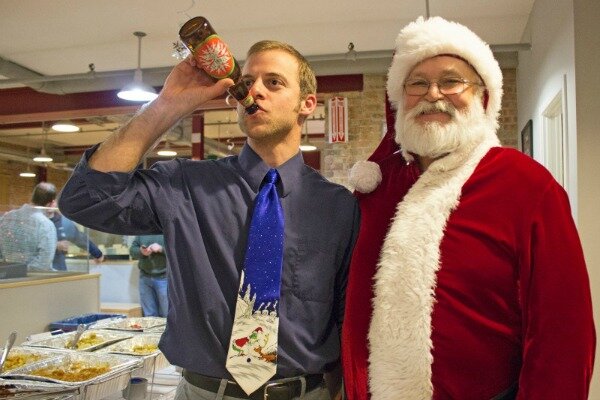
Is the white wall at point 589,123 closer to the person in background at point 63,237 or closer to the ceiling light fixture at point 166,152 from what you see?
the person in background at point 63,237

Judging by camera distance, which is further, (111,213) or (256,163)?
(256,163)

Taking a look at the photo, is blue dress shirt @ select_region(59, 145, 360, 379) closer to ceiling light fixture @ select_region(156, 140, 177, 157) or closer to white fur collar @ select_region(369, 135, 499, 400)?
white fur collar @ select_region(369, 135, 499, 400)

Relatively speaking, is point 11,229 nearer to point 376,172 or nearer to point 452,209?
point 376,172

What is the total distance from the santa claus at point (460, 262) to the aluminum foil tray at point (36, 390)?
983mm

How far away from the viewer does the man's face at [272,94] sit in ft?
4.80

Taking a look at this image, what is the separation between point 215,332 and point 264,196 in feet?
1.16

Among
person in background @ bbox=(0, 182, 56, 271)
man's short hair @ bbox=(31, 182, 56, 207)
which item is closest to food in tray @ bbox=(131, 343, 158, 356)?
person in background @ bbox=(0, 182, 56, 271)

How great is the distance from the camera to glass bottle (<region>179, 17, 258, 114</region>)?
1450 mm

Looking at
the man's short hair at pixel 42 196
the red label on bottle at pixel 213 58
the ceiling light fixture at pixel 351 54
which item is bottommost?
the man's short hair at pixel 42 196

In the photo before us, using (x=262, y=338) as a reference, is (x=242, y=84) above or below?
above

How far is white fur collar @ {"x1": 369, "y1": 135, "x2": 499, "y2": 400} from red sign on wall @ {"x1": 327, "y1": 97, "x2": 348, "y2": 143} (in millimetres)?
5009

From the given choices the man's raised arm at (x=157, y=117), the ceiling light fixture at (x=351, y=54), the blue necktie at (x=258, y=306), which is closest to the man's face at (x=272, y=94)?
the man's raised arm at (x=157, y=117)

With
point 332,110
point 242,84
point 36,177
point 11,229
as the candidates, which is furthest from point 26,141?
point 242,84

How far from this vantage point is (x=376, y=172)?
1.47 m
